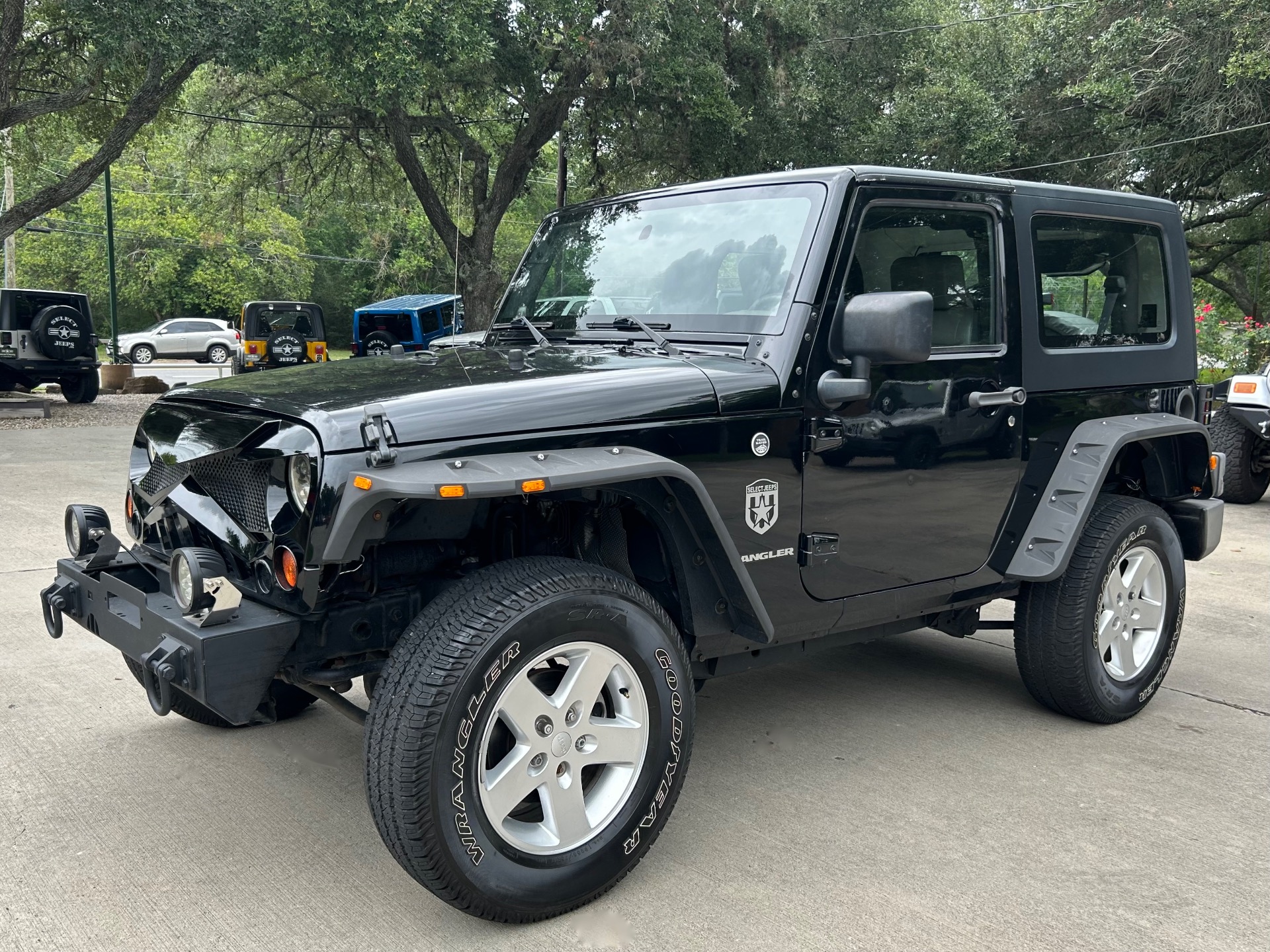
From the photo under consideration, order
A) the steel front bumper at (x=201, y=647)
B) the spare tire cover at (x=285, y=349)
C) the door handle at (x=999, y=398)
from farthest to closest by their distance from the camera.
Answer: the spare tire cover at (x=285, y=349), the door handle at (x=999, y=398), the steel front bumper at (x=201, y=647)

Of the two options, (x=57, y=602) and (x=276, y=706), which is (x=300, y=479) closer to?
(x=57, y=602)

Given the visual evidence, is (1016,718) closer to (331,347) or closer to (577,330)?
(577,330)

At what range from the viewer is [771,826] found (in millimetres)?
3404

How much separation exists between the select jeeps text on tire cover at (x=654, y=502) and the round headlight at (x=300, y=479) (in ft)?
0.04

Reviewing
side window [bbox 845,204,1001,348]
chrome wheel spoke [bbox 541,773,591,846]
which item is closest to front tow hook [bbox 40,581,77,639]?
chrome wheel spoke [bbox 541,773,591,846]

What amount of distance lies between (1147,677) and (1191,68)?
13878 millimetres

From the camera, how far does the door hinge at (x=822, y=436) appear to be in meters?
3.33

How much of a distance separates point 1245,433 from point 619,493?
8.74 meters

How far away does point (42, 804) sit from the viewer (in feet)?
11.4

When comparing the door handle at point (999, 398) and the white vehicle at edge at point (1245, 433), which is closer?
the door handle at point (999, 398)

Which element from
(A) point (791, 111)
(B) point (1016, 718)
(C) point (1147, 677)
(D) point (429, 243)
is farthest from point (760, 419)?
(D) point (429, 243)

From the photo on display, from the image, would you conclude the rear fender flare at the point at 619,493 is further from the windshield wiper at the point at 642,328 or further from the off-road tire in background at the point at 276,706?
the off-road tire in background at the point at 276,706

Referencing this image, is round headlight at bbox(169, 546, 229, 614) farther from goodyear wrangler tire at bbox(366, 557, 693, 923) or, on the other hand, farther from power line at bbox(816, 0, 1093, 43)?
power line at bbox(816, 0, 1093, 43)

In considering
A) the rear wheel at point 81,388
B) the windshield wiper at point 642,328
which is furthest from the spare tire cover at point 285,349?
the windshield wiper at point 642,328
